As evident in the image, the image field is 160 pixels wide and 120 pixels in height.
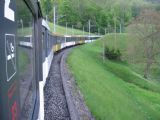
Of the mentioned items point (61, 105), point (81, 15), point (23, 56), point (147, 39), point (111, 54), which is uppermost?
point (81, 15)

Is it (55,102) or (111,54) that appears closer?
(55,102)

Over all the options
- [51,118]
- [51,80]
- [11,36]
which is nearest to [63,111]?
[51,118]

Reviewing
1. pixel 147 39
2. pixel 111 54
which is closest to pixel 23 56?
pixel 147 39

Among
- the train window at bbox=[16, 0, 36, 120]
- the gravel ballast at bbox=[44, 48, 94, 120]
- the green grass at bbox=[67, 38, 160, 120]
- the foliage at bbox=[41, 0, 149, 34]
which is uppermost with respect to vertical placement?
the foliage at bbox=[41, 0, 149, 34]

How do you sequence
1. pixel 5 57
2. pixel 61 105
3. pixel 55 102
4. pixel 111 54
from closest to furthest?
pixel 5 57 < pixel 61 105 < pixel 55 102 < pixel 111 54

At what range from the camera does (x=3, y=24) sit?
2.09 metres

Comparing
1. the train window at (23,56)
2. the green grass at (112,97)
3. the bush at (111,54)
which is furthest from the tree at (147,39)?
the train window at (23,56)

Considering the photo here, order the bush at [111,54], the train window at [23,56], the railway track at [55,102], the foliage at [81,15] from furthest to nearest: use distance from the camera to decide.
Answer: the foliage at [81,15], the bush at [111,54], the railway track at [55,102], the train window at [23,56]

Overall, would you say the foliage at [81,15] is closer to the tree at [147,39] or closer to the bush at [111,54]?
the tree at [147,39]

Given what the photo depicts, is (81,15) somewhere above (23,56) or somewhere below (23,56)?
above

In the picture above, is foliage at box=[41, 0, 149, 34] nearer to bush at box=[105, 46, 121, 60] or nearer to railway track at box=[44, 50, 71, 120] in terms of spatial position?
bush at box=[105, 46, 121, 60]

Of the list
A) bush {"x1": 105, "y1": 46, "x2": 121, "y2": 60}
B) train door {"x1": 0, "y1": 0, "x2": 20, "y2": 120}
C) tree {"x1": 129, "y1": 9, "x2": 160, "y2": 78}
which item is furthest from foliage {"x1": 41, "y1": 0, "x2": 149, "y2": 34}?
train door {"x1": 0, "y1": 0, "x2": 20, "y2": 120}

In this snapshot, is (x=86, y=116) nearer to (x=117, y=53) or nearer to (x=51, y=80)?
(x=51, y=80)

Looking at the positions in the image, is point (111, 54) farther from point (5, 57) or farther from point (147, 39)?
point (5, 57)
